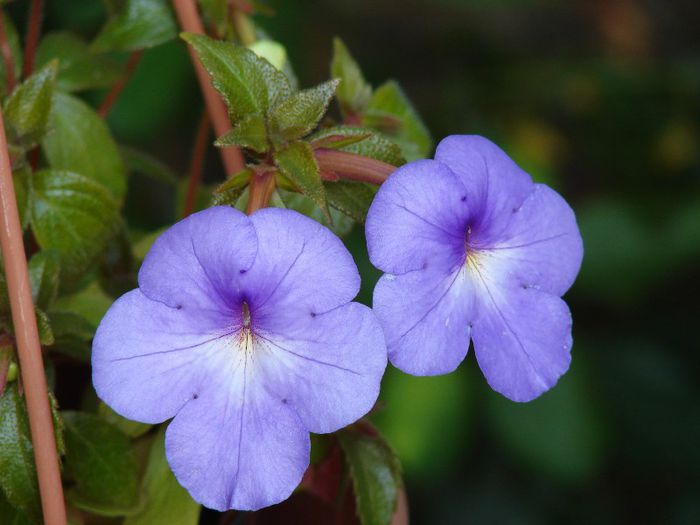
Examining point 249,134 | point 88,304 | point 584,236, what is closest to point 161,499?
point 88,304

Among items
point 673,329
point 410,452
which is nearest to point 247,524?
point 410,452

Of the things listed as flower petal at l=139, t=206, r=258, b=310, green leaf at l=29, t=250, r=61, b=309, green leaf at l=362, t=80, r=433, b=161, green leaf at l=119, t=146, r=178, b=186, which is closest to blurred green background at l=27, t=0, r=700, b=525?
green leaf at l=119, t=146, r=178, b=186

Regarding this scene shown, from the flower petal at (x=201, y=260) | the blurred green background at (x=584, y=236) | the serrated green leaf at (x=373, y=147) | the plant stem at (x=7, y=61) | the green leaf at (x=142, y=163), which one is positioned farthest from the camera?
the blurred green background at (x=584, y=236)

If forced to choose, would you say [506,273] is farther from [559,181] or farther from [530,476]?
[559,181]

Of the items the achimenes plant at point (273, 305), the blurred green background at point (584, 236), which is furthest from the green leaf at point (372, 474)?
the blurred green background at point (584, 236)

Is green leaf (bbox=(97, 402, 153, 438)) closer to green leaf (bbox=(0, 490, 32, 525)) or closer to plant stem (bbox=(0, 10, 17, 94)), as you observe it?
green leaf (bbox=(0, 490, 32, 525))

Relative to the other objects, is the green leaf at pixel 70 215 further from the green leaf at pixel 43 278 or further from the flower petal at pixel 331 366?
the flower petal at pixel 331 366

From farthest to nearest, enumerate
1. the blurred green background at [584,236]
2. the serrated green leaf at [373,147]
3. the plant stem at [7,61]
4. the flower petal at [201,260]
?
the blurred green background at [584,236]
the plant stem at [7,61]
the serrated green leaf at [373,147]
the flower petal at [201,260]
